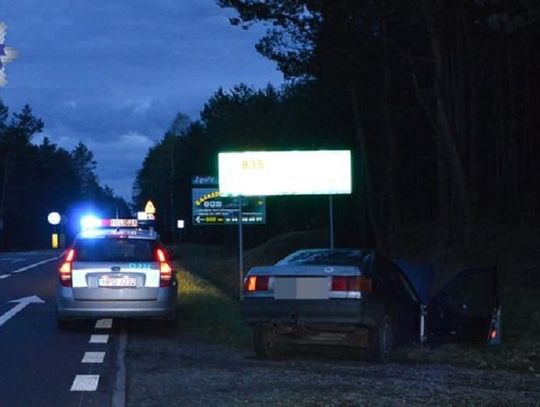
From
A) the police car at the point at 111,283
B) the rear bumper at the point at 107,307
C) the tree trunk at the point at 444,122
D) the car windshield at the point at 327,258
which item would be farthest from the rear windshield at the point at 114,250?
the tree trunk at the point at 444,122

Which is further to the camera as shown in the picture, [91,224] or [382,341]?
[91,224]

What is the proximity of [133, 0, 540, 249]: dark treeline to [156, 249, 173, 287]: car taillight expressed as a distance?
231 inches

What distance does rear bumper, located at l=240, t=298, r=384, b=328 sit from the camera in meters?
10.6

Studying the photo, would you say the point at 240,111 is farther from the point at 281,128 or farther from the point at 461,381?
the point at 461,381

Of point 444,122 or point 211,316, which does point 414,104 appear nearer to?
point 444,122

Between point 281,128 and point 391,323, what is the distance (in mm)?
37421

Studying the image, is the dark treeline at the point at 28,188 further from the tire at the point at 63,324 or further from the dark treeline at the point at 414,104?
the tire at the point at 63,324

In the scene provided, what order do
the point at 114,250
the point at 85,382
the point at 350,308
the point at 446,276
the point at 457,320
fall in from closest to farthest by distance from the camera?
the point at 85,382, the point at 350,308, the point at 457,320, the point at 114,250, the point at 446,276

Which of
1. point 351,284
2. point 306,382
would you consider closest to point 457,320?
point 351,284

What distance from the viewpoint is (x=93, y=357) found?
1154 cm

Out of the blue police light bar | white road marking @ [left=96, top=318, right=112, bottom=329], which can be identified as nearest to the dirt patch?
white road marking @ [left=96, top=318, right=112, bottom=329]

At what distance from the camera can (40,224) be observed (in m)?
114

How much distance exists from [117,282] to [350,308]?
429cm

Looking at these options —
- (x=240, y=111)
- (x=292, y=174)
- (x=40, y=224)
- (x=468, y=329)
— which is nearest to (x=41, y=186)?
(x=40, y=224)
